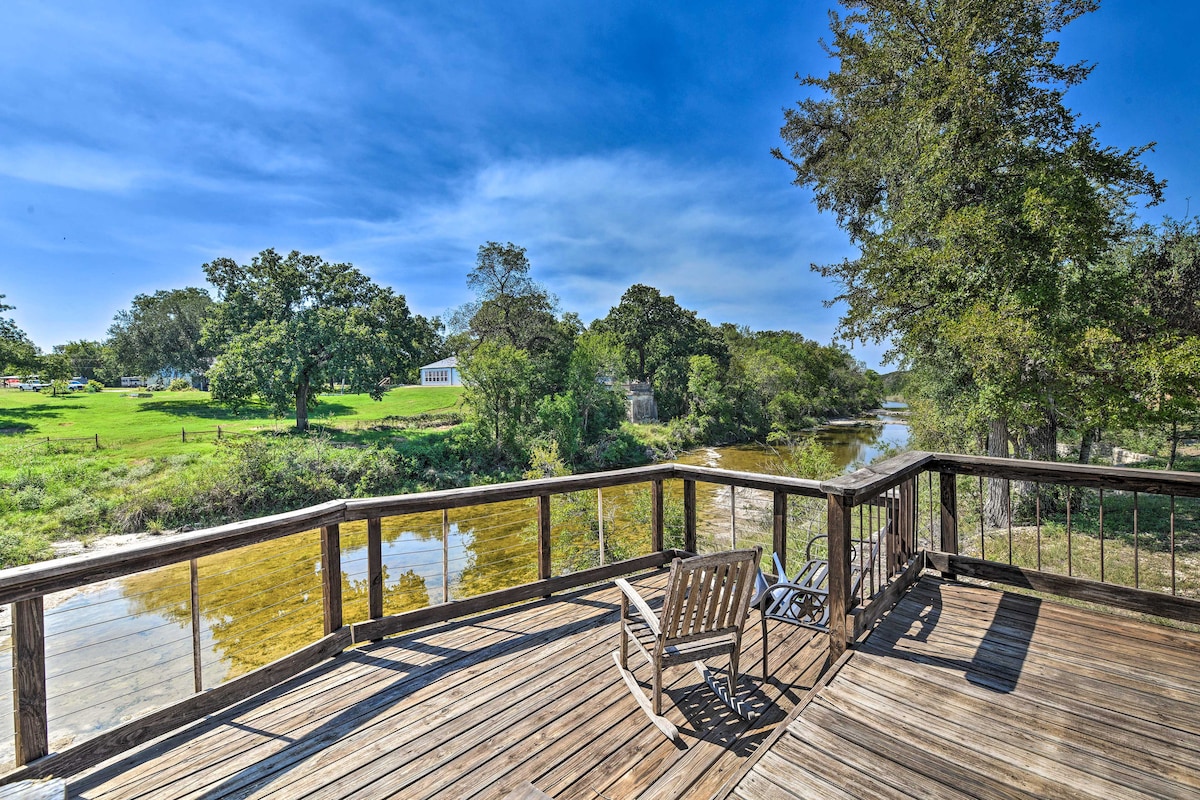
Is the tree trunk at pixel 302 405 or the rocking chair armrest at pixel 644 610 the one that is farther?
the tree trunk at pixel 302 405

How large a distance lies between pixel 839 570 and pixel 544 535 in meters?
2.13

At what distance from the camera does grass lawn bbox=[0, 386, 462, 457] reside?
21.1 m

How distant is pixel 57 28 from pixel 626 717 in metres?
11.9

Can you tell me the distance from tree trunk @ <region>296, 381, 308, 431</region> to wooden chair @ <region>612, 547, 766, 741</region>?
25735 mm

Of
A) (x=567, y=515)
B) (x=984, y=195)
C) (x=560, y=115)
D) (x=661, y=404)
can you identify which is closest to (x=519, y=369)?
(x=560, y=115)

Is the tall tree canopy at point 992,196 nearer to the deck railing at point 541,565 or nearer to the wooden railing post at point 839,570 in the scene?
the deck railing at point 541,565

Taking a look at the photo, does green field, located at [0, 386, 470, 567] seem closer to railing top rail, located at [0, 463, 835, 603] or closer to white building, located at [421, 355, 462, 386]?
railing top rail, located at [0, 463, 835, 603]

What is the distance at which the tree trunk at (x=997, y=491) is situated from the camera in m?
9.14

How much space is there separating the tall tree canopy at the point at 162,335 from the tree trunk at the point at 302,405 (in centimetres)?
2420

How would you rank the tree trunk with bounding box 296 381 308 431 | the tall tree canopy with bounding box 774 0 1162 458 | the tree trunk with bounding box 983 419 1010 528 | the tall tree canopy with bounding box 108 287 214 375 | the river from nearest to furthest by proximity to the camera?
the river
the tall tree canopy with bounding box 774 0 1162 458
the tree trunk with bounding box 983 419 1010 528
the tree trunk with bounding box 296 381 308 431
the tall tree canopy with bounding box 108 287 214 375

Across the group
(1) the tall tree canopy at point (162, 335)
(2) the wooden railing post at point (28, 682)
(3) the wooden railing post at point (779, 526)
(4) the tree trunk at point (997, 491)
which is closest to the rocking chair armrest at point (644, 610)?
(3) the wooden railing post at point (779, 526)

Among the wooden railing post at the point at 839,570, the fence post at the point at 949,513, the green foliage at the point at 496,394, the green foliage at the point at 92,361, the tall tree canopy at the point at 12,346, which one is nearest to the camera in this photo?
the wooden railing post at the point at 839,570

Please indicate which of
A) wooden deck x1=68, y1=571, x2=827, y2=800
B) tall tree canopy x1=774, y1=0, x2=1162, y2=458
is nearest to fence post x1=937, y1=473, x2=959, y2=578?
wooden deck x1=68, y1=571, x2=827, y2=800

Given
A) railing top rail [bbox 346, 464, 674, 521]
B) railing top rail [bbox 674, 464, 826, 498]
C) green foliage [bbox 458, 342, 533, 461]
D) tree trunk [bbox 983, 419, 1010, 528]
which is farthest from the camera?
green foliage [bbox 458, 342, 533, 461]
